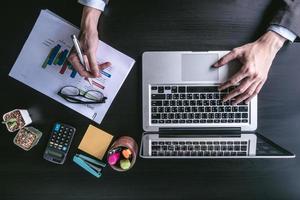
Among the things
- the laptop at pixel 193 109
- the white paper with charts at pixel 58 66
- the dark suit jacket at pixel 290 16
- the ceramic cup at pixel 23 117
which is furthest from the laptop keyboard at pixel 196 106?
the ceramic cup at pixel 23 117

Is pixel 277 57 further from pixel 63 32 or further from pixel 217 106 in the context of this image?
pixel 63 32

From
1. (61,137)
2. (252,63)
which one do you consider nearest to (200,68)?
(252,63)

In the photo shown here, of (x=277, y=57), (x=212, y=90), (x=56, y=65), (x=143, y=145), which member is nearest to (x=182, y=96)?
(x=212, y=90)

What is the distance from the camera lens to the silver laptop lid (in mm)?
1225

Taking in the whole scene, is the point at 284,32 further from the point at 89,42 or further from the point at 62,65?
the point at 62,65

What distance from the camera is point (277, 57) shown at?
124 centimetres

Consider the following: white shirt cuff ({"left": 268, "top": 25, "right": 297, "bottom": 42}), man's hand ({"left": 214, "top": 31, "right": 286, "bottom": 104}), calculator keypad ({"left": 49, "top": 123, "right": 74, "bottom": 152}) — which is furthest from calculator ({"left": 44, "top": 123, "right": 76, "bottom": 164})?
white shirt cuff ({"left": 268, "top": 25, "right": 297, "bottom": 42})

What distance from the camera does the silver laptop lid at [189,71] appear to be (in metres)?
1.22

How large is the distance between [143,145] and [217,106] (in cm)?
26

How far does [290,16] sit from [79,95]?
703mm

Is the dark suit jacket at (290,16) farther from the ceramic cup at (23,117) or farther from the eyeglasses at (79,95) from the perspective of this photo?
the ceramic cup at (23,117)

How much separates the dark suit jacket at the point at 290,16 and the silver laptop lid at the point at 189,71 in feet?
0.61

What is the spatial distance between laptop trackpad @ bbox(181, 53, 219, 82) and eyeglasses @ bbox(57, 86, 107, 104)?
0.28m

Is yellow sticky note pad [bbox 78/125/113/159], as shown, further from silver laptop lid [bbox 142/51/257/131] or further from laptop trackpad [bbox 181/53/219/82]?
laptop trackpad [bbox 181/53/219/82]
